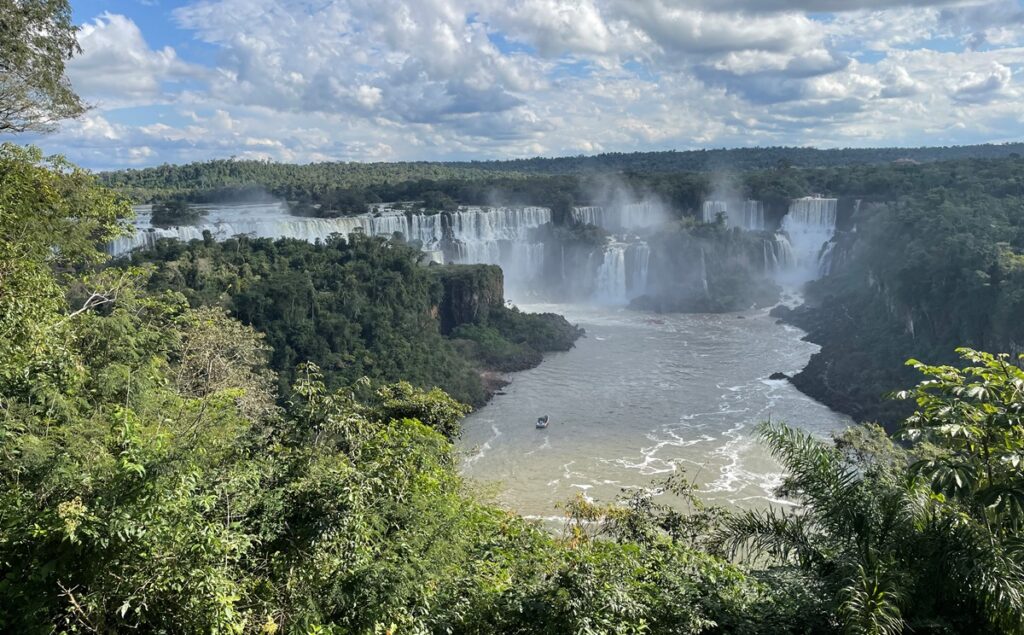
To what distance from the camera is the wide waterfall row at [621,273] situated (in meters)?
52.7

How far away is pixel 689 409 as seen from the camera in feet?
90.7

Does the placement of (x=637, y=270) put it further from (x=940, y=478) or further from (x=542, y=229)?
(x=940, y=478)

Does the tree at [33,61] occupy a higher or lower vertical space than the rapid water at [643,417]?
higher

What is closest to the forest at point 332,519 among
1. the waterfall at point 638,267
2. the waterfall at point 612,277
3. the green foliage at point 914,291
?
the green foliage at point 914,291

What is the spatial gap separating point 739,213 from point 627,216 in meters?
A: 9.08

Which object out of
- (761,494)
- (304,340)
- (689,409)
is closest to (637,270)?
(689,409)

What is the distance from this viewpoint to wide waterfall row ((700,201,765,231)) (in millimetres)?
59219

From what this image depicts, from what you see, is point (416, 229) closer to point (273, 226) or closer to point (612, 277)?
point (273, 226)

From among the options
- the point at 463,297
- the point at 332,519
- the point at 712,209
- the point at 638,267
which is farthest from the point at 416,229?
the point at 332,519

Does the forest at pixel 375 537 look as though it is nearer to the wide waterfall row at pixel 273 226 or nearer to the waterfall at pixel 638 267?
the wide waterfall row at pixel 273 226

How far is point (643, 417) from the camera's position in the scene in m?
26.8

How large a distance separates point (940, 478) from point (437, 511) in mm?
3800

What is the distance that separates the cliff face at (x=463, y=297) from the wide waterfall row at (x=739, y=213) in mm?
25688

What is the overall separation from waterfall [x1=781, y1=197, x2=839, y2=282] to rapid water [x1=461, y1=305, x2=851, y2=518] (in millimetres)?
12428
